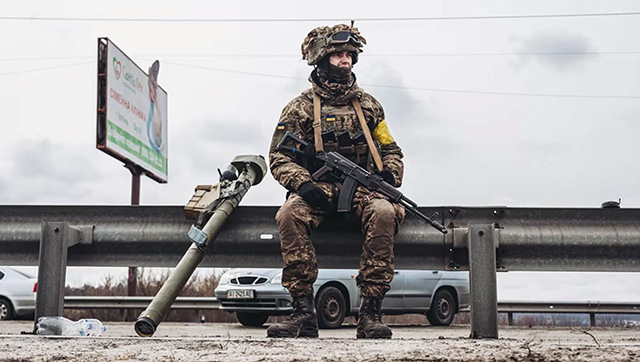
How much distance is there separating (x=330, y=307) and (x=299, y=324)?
6.44 m

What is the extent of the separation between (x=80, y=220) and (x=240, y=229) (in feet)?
3.76

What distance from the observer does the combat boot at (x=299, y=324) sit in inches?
181

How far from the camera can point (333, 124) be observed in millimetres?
5570

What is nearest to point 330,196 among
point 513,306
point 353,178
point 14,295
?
point 353,178

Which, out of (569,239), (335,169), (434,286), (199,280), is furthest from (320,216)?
(199,280)

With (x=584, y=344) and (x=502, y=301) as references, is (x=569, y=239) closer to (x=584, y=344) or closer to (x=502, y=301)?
(x=584, y=344)

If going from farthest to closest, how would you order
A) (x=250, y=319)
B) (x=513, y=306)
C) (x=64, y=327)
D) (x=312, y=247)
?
1. (x=513, y=306)
2. (x=250, y=319)
3. (x=312, y=247)
4. (x=64, y=327)

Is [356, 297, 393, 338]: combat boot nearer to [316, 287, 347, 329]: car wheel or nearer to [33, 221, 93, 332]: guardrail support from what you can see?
[33, 221, 93, 332]: guardrail support

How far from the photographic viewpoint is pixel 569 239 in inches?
212

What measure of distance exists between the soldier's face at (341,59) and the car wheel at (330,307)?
5.71 m

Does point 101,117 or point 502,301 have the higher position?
point 101,117

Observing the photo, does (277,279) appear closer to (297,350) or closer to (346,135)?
(346,135)

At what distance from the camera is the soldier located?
4770 mm

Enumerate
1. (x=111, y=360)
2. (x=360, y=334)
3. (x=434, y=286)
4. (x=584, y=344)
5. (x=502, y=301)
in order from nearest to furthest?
1. (x=111, y=360)
2. (x=584, y=344)
3. (x=360, y=334)
4. (x=434, y=286)
5. (x=502, y=301)
